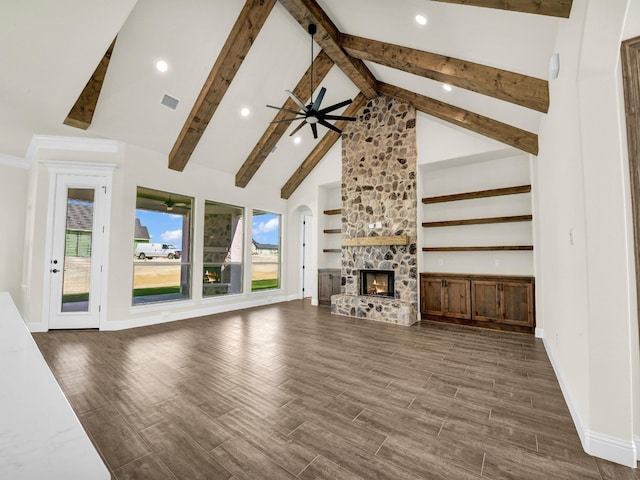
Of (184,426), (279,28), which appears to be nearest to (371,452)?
(184,426)

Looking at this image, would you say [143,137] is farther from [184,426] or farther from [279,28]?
[184,426]

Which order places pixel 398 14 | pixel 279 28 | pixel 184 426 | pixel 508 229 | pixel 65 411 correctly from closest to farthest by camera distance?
pixel 65 411
pixel 184 426
pixel 398 14
pixel 279 28
pixel 508 229

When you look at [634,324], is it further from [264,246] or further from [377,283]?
[264,246]

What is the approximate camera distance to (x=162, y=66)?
14.5 feet

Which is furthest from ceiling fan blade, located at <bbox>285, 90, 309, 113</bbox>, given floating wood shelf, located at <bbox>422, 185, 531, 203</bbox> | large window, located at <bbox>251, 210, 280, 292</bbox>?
large window, located at <bbox>251, 210, 280, 292</bbox>

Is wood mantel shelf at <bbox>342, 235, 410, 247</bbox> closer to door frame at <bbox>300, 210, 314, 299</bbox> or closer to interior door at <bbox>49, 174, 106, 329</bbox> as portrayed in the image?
door frame at <bbox>300, 210, 314, 299</bbox>

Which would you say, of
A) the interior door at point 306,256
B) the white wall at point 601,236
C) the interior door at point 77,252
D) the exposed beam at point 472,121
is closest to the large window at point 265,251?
the interior door at point 306,256

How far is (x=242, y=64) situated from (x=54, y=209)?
3.95 metres

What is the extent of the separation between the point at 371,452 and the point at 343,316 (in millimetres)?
4399

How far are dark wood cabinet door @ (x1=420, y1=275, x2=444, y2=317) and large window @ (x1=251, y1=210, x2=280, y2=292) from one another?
→ 4065mm

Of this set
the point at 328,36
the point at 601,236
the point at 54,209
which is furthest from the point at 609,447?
the point at 54,209

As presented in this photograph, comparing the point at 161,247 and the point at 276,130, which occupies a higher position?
the point at 276,130

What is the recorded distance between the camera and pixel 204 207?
646 centimetres

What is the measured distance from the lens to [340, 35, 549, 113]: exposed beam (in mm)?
3295
